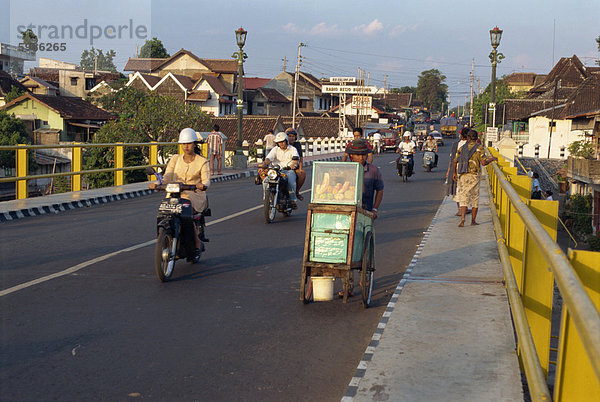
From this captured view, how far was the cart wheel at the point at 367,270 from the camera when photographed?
707 cm

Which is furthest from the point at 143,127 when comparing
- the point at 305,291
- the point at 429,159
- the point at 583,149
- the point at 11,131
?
the point at 305,291

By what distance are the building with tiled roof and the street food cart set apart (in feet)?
168

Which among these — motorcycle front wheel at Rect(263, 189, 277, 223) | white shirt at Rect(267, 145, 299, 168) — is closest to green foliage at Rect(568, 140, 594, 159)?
white shirt at Rect(267, 145, 299, 168)

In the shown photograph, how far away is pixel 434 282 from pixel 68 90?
272ft

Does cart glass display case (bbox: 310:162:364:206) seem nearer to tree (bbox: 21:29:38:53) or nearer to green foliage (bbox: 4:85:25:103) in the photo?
green foliage (bbox: 4:85:25:103)

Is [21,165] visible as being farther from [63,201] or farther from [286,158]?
[286,158]

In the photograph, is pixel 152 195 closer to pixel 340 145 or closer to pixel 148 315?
pixel 148 315

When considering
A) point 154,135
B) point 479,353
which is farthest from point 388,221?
point 154,135

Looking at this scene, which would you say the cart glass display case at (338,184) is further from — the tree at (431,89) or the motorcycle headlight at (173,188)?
the tree at (431,89)

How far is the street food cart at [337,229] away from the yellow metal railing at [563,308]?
1.45 meters

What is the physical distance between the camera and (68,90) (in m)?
84.6

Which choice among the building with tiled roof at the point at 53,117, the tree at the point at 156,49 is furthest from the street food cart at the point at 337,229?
the tree at the point at 156,49

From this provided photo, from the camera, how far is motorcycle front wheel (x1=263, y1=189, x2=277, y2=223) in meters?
13.5

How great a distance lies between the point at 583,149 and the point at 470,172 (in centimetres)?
3385
